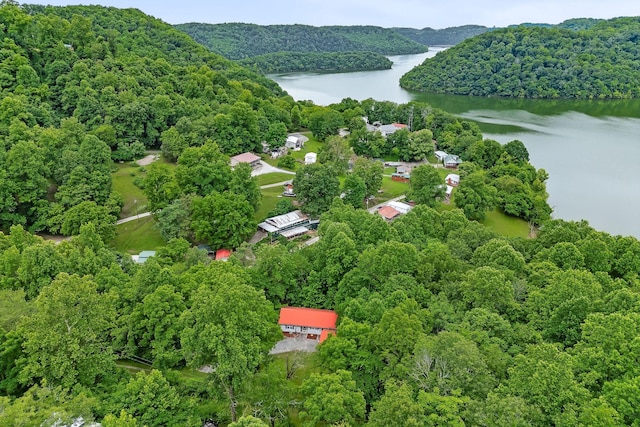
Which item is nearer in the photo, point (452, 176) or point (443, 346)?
point (443, 346)

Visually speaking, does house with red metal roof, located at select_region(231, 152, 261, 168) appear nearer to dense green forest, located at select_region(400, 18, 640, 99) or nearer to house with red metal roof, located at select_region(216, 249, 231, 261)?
house with red metal roof, located at select_region(216, 249, 231, 261)

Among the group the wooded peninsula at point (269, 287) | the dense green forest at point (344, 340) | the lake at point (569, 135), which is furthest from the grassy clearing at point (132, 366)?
the lake at point (569, 135)

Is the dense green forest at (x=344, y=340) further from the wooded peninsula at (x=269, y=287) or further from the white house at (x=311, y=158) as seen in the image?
the white house at (x=311, y=158)

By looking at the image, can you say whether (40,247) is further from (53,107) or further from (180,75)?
(180,75)

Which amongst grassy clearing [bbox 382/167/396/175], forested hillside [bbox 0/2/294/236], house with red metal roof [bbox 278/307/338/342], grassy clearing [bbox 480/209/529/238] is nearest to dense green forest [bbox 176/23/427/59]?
forested hillside [bbox 0/2/294/236]

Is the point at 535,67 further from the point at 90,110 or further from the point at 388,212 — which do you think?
the point at 90,110

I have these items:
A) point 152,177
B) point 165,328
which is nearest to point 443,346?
point 165,328

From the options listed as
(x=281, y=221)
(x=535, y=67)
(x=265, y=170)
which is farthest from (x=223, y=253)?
(x=535, y=67)
